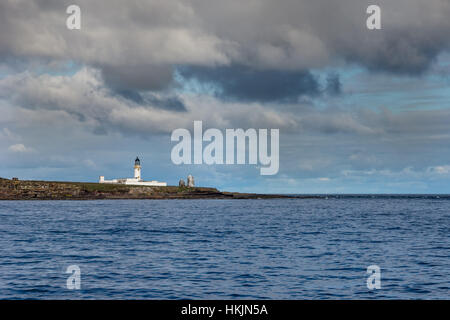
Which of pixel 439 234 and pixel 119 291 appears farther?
pixel 439 234

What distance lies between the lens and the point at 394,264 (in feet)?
108

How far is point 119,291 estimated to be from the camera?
24.1 meters

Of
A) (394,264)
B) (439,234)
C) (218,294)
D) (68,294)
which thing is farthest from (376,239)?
(68,294)

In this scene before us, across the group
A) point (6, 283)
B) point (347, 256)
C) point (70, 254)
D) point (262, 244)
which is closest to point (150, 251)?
point (70, 254)

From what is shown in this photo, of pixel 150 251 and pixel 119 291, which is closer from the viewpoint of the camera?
pixel 119 291
